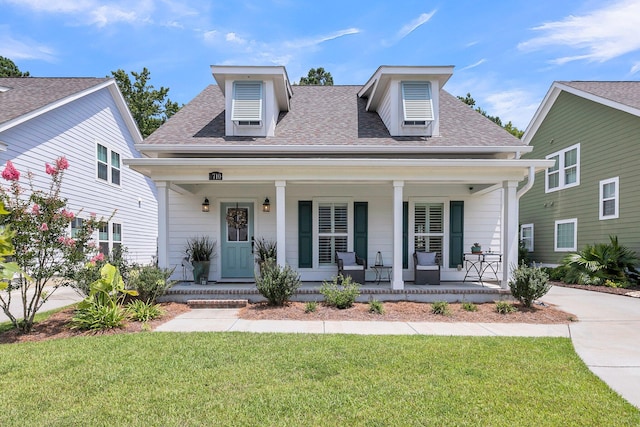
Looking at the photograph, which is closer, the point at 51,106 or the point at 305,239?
the point at 305,239

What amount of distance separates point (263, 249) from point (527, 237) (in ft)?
39.9

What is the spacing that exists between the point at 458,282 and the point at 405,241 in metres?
1.67

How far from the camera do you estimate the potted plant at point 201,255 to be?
838 centimetres

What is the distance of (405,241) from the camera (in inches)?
357

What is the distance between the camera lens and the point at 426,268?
8.23 meters

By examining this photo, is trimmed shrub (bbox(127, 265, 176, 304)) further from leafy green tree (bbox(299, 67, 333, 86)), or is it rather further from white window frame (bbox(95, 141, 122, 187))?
leafy green tree (bbox(299, 67, 333, 86))

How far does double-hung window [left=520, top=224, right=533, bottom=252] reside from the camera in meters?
14.7

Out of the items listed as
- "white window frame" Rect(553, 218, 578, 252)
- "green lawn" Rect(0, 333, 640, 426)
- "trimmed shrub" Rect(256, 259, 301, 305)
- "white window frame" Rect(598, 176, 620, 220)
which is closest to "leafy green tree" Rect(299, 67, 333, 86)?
"white window frame" Rect(553, 218, 578, 252)

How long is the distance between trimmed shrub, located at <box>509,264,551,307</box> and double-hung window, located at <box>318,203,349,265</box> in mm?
3938

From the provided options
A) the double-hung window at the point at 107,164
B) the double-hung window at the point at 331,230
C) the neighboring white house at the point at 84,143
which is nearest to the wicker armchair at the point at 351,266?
the double-hung window at the point at 331,230

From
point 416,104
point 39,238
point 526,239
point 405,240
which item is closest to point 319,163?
point 416,104

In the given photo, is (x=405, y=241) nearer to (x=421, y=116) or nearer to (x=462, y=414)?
(x=421, y=116)

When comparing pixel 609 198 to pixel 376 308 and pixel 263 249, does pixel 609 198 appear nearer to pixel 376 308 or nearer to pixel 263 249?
pixel 376 308

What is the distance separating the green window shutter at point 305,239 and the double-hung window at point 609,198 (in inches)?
373
